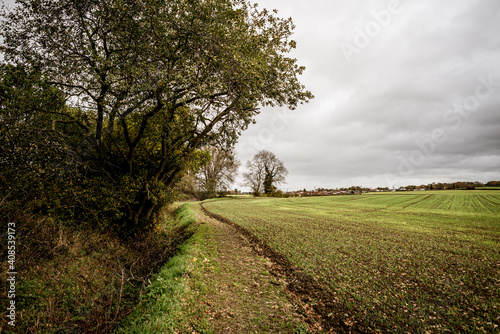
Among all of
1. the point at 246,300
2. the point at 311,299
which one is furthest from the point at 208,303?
the point at 311,299

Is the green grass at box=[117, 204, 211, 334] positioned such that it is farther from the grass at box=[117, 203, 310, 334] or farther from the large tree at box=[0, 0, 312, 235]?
the large tree at box=[0, 0, 312, 235]

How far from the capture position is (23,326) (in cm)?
445

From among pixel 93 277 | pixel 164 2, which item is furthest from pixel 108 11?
pixel 93 277

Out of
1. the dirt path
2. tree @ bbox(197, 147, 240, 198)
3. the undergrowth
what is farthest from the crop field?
tree @ bbox(197, 147, 240, 198)

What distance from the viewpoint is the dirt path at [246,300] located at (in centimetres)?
493

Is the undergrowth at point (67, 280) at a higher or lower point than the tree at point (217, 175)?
lower

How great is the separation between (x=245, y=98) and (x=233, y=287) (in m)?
8.61

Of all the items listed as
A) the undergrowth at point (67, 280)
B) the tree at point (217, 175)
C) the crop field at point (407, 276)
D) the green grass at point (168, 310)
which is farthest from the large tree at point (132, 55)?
the tree at point (217, 175)

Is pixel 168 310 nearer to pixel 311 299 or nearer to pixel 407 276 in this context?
pixel 311 299

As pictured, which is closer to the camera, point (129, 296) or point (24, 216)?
point (129, 296)

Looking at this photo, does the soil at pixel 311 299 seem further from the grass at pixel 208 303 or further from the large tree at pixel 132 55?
the large tree at pixel 132 55

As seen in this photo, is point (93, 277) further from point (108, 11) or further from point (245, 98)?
point (108, 11)

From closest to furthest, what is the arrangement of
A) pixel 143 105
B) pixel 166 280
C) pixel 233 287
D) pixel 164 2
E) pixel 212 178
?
pixel 166 280 < pixel 233 287 < pixel 164 2 < pixel 143 105 < pixel 212 178

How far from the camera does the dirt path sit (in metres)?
4.93
